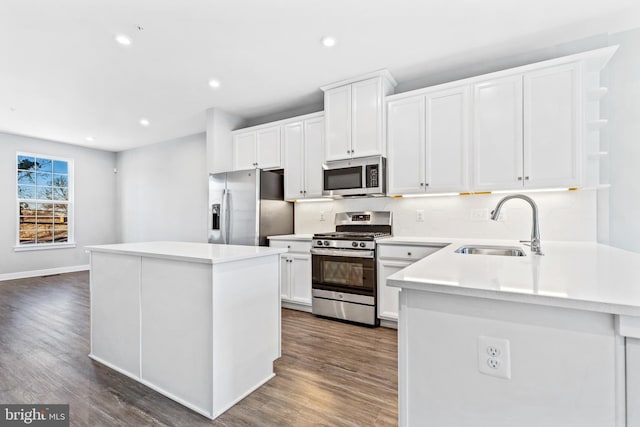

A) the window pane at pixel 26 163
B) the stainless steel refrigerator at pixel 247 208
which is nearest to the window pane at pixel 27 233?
the window pane at pixel 26 163

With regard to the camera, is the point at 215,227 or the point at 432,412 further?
the point at 215,227

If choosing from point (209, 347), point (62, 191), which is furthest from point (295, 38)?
point (62, 191)

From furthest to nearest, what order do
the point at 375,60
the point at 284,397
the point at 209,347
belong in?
1. the point at 375,60
2. the point at 284,397
3. the point at 209,347

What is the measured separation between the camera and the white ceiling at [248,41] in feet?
7.25

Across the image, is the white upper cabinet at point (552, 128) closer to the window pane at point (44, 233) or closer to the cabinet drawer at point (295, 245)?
the cabinet drawer at point (295, 245)

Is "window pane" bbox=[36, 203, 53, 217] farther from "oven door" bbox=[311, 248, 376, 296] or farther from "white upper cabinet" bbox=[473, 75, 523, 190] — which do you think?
"white upper cabinet" bbox=[473, 75, 523, 190]

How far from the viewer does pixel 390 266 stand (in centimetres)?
292

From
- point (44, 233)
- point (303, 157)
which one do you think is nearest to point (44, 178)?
point (44, 233)

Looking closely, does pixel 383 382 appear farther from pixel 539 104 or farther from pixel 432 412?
pixel 539 104

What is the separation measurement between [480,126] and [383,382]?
7.73ft

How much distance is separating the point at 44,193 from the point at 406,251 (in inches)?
277

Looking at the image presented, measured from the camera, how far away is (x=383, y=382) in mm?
1978

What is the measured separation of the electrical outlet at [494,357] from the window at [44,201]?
24.7ft

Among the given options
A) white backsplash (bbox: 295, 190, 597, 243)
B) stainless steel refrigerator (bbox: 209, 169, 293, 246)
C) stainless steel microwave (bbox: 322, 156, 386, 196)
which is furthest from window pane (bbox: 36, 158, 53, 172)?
stainless steel microwave (bbox: 322, 156, 386, 196)
